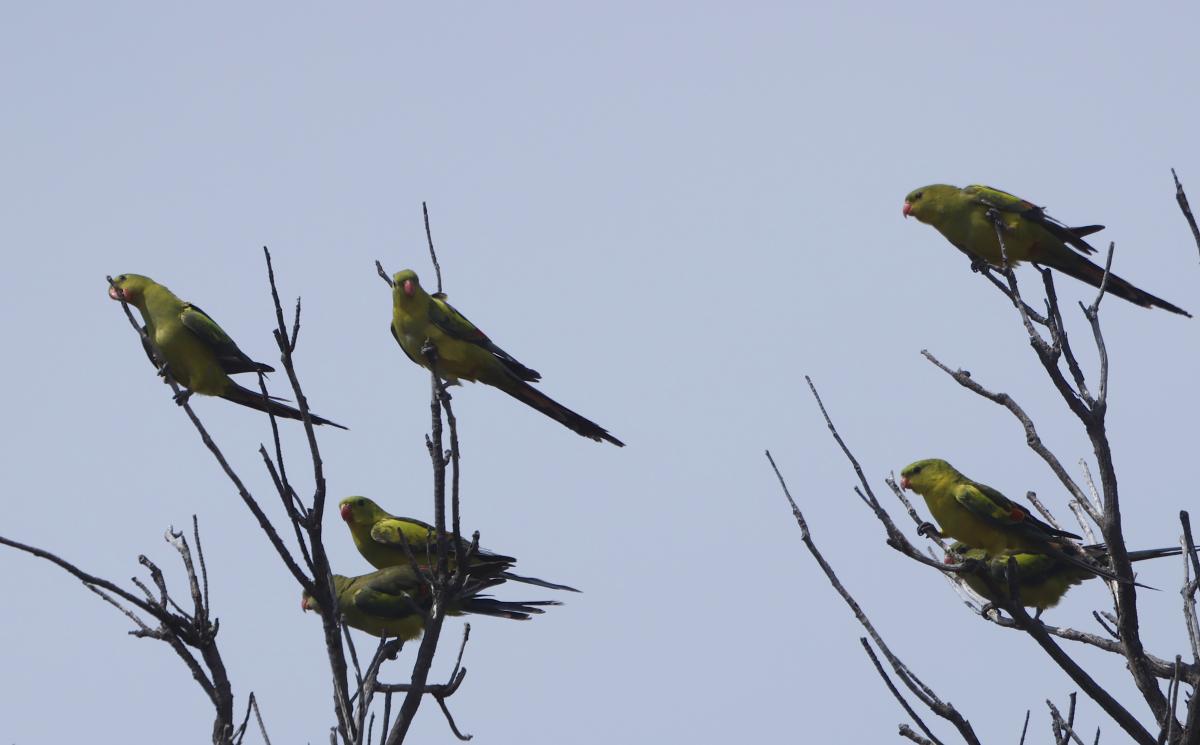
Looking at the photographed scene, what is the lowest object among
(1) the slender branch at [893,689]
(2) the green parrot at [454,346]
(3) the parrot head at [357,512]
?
(1) the slender branch at [893,689]

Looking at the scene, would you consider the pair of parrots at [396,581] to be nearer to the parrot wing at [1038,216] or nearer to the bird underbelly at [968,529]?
the bird underbelly at [968,529]

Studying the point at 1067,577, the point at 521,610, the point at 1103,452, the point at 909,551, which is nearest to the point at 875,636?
the point at 909,551

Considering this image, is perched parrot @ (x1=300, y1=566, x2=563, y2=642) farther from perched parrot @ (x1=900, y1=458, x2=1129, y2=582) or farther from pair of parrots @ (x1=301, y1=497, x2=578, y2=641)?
perched parrot @ (x1=900, y1=458, x2=1129, y2=582)

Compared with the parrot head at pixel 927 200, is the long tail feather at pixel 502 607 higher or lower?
lower

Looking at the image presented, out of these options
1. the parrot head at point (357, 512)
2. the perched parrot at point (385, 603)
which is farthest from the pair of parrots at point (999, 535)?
the parrot head at point (357, 512)

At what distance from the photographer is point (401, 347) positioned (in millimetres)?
7996

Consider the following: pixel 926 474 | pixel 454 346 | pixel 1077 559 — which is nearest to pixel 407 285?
pixel 454 346

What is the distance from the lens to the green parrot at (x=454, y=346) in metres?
7.65

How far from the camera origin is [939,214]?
28.0 feet

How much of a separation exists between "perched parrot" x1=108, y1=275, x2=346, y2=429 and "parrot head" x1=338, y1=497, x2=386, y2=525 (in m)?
0.97

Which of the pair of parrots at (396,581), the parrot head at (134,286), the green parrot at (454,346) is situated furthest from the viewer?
the green parrot at (454,346)

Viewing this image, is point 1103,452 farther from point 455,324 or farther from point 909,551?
point 455,324

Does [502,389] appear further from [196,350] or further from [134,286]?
[134,286]

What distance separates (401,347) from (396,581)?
5.62 feet
